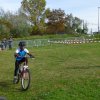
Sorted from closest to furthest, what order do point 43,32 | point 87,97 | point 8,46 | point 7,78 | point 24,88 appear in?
point 87,97 < point 24,88 < point 7,78 < point 8,46 < point 43,32

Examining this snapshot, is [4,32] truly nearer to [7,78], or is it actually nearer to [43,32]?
[43,32]

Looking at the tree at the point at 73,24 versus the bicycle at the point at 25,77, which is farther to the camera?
the tree at the point at 73,24

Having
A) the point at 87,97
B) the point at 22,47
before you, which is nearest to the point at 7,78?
the point at 22,47

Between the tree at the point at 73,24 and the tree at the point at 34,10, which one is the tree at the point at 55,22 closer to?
the tree at the point at 73,24

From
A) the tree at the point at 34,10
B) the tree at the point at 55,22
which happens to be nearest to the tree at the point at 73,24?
the tree at the point at 55,22

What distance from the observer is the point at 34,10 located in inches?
3883

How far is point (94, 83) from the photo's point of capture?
40.9ft

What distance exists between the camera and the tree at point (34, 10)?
98625mm

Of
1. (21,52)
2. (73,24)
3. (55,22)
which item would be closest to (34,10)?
(55,22)

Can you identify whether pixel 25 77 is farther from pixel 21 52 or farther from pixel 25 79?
pixel 21 52

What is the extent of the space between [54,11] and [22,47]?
98492mm

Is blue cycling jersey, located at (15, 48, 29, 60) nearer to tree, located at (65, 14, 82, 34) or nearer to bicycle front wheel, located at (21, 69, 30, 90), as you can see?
bicycle front wheel, located at (21, 69, 30, 90)

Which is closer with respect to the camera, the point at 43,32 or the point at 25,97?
the point at 25,97

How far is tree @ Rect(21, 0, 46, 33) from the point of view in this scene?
98.6 metres
